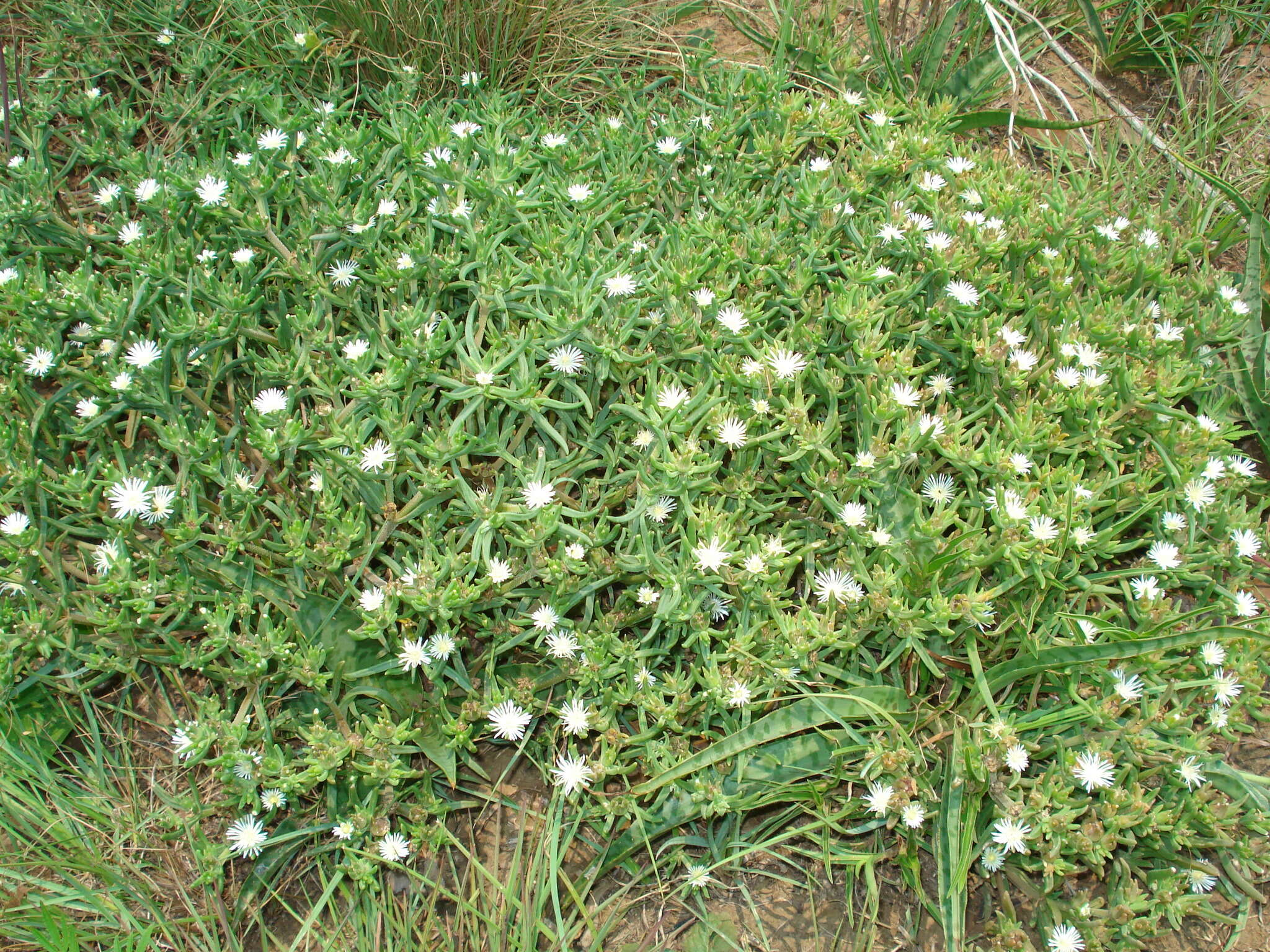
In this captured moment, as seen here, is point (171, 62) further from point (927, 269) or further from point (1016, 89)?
point (1016, 89)

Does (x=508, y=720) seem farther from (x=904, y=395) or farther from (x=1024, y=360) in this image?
(x=1024, y=360)

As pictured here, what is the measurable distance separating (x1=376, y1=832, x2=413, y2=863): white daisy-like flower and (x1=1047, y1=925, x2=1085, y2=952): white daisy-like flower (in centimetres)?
171

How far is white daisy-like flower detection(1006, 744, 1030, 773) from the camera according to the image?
2385 mm

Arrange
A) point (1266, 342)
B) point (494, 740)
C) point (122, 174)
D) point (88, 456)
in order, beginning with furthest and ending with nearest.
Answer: point (122, 174), point (1266, 342), point (88, 456), point (494, 740)

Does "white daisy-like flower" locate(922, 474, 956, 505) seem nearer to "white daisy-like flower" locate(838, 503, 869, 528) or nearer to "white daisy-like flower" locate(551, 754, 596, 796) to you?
"white daisy-like flower" locate(838, 503, 869, 528)

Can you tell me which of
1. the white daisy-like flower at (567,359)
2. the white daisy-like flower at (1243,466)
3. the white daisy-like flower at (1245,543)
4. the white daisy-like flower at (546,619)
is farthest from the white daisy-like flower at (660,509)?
the white daisy-like flower at (1243,466)

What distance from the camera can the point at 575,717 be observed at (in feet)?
8.39

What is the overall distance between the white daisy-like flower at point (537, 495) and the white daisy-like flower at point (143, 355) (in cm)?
126

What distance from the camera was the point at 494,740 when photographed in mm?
Result: 2658

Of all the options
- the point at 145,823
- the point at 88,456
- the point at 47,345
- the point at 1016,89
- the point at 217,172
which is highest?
the point at 1016,89

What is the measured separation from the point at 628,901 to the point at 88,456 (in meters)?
2.27

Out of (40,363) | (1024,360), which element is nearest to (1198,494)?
(1024,360)

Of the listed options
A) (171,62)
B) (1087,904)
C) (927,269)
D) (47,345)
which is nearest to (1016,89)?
(927,269)

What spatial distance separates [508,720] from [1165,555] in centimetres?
203
